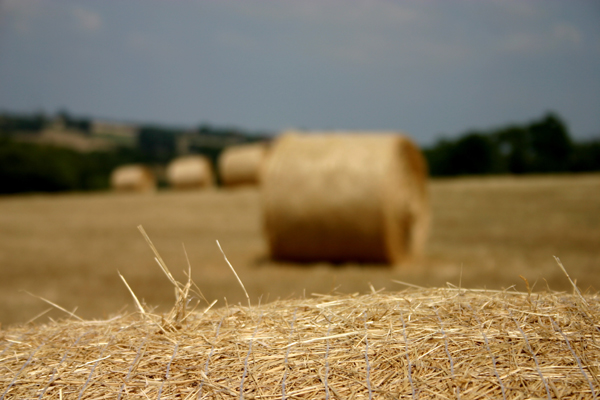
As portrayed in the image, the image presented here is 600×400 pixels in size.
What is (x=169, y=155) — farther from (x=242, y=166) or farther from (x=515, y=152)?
(x=515, y=152)

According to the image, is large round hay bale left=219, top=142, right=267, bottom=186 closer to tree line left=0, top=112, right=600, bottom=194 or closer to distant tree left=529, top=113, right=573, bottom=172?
tree line left=0, top=112, right=600, bottom=194

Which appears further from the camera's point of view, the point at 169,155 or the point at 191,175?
the point at 169,155

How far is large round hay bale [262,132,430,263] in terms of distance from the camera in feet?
27.6

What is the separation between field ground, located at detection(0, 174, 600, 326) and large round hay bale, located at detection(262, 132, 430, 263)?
35 cm

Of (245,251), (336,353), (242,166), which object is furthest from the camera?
(242,166)

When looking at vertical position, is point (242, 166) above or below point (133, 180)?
above

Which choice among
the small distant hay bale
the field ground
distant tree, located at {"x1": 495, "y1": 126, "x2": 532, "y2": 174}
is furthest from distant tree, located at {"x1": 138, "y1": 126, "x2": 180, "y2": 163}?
distant tree, located at {"x1": 495, "y1": 126, "x2": 532, "y2": 174}

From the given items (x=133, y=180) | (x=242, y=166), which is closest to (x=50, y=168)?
(x=133, y=180)

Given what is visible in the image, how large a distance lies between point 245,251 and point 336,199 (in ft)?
9.33

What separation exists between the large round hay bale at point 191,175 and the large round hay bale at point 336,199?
19974 mm

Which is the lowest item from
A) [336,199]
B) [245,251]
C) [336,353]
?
[245,251]

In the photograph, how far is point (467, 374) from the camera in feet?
5.83

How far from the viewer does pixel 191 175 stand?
94.3 feet

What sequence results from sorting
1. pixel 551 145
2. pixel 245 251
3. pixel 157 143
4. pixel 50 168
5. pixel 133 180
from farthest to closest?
1. pixel 157 143
2. pixel 50 168
3. pixel 133 180
4. pixel 551 145
5. pixel 245 251
